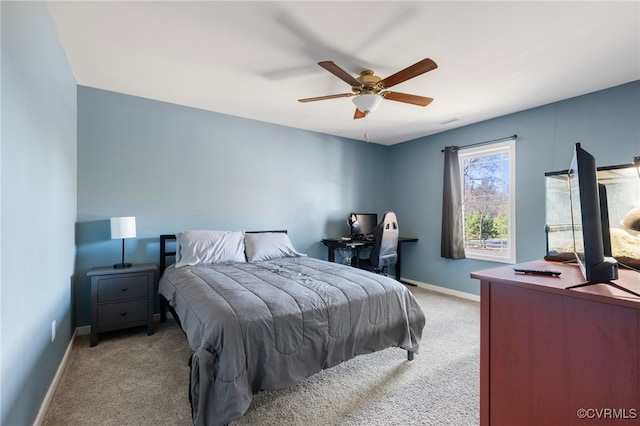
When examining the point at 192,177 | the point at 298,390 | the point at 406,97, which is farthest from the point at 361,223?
the point at 298,390

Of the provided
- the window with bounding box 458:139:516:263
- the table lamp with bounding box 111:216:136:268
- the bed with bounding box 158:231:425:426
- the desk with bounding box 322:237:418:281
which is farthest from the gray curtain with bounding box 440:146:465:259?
the table lamp with bounding box 111:216:136:268

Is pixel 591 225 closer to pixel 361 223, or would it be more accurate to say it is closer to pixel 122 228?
pixel 122 228

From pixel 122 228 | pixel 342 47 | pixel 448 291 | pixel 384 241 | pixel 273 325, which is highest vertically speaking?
pixel 342 47

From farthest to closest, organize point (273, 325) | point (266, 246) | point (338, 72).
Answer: point (266, 246) < point (338, 72) < point (273, 325)

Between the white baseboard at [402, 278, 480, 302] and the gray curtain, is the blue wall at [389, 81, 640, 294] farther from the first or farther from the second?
the gray curtain

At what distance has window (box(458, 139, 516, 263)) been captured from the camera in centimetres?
377

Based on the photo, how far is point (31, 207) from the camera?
1.58 m

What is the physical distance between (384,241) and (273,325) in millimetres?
2531

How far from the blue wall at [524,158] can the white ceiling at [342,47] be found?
0.77ft

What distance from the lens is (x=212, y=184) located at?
3723mm

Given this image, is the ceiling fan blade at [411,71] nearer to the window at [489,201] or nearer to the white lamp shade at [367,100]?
the white lamp shade at [367,100]

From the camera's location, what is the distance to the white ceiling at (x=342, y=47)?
6.09ft

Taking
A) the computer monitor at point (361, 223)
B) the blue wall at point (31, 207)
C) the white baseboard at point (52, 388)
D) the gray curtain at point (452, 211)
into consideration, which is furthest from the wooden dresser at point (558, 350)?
the computer monitor at point (361, 223)

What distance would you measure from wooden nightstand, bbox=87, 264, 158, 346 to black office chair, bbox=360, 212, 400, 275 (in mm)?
2662
